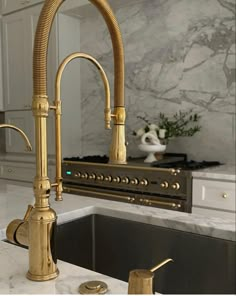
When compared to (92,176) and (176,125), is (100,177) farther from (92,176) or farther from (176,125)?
(176,125)

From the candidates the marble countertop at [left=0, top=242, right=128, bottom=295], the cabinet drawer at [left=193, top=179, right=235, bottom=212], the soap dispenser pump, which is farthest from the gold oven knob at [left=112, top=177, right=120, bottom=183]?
the soap dispenser pump

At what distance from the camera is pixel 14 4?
3.22m

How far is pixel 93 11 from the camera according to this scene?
3.01m

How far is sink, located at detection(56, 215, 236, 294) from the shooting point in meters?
0.88

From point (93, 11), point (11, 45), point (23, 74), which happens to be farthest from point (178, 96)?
point (11, 45)

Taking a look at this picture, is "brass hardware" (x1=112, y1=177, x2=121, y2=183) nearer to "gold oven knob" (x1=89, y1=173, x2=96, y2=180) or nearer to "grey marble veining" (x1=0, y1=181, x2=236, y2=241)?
"gold oven knob" (x1=89, y1=173, x2=96, y2=180)

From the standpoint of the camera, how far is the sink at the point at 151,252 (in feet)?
2.87

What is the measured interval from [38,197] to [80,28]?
114 inches

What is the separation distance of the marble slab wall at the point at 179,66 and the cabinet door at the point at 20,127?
0.61 metres

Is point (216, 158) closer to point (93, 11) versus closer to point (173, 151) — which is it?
point (173, 151)

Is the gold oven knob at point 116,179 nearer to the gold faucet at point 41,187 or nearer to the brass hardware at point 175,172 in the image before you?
the brass hardware at point 175,172

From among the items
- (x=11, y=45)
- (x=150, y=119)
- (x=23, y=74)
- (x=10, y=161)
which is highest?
(x=11, y=45)

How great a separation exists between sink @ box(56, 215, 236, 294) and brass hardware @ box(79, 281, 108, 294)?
1.18ft

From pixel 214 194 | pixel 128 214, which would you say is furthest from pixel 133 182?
pixel 128 214
